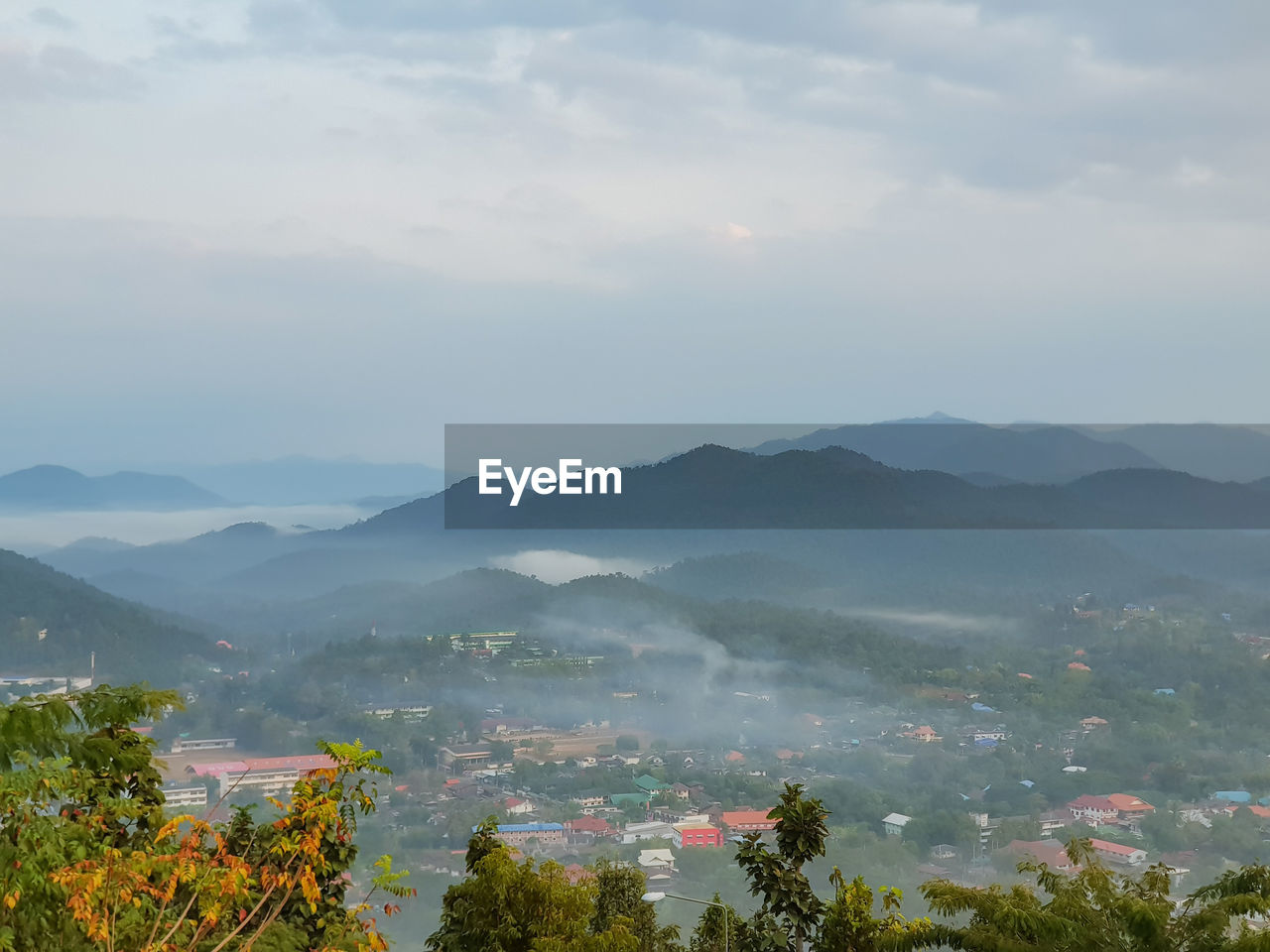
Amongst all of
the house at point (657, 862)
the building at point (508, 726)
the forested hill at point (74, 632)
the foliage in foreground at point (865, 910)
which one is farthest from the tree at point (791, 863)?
the building at point (508, 726)

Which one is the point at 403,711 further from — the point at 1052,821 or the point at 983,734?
the point at 1052,821

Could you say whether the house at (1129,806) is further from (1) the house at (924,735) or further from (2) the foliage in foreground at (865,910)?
(2) the foliage in foreground at (865,910)

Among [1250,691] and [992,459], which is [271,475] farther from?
[1250,691]

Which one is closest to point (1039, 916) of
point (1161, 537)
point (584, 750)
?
point (584, 750)

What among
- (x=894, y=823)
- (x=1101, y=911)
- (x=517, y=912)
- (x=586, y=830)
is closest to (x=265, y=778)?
(x=517, y=912)

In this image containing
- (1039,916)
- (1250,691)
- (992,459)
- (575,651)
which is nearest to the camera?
(1039,916)

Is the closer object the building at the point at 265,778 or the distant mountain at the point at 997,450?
the building at the point at 265,778

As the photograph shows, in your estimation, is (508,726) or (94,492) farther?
(94,492)
